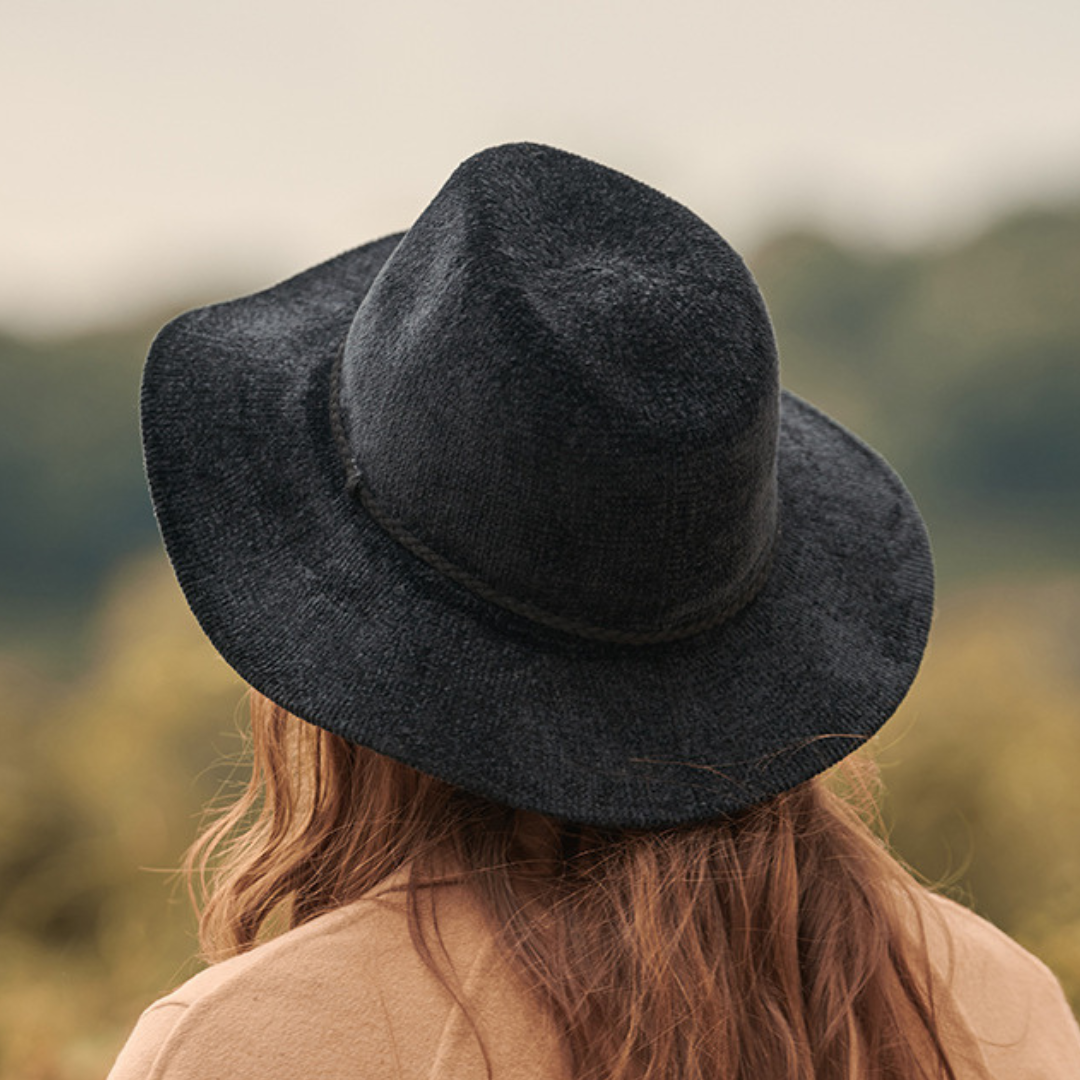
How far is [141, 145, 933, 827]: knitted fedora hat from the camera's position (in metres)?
1.07

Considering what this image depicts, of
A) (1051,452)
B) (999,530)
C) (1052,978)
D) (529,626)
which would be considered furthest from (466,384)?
(1051,452)

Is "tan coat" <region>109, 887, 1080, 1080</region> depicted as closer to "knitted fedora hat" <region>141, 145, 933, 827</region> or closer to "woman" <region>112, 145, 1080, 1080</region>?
"woman" <region>112, 145, 1080, 1080</region>

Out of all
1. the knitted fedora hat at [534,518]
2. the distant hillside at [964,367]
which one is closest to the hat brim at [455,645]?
the knitted fedora hat at [534,518]

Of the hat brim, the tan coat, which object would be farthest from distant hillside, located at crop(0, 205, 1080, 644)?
the tan coat

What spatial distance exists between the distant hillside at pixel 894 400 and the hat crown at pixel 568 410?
18.2 metres

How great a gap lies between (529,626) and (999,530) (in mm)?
19587

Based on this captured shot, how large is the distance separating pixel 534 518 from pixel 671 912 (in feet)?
1.25

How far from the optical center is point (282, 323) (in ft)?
4.72

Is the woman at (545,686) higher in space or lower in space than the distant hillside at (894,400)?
higher

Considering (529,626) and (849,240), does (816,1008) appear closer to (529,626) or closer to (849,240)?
(529,626)

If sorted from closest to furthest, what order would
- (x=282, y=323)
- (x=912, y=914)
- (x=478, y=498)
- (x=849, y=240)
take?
(x=478, y=498) → (x=912, y=914) → (x=282, y=323) → (x=849, y=240)

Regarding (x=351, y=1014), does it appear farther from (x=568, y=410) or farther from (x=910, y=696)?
(x=910, y=696)

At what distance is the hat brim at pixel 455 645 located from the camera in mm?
1087

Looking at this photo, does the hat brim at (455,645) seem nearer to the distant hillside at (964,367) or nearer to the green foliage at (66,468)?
the distant hillside at (964,367)
